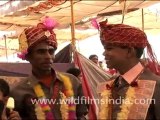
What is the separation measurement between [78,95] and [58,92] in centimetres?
23

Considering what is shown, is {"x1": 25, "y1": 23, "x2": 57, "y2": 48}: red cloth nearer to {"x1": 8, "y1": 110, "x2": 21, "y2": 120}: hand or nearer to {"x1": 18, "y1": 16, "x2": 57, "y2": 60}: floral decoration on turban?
{"x1": 18, "y1": 16, "x2": 57, "y2": 60}: floral decoration on turban

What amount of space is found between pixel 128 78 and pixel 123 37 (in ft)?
1.24

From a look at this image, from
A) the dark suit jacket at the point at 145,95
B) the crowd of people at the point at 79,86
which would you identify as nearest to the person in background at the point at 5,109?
the crowd of people at the point at 79,86

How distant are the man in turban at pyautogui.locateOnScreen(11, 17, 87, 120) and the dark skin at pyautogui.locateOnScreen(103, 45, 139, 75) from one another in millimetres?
601

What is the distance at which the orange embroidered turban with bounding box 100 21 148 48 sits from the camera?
356 cm

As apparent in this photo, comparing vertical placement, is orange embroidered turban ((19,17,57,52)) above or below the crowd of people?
above

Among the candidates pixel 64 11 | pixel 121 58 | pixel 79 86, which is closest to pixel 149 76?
pixel 121 58

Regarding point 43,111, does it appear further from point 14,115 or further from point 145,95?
point 145,95

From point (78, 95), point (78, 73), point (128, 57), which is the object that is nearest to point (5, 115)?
point (78, 95)

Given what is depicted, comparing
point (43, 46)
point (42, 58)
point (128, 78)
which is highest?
point (43, 46)

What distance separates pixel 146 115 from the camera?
11.1 feet

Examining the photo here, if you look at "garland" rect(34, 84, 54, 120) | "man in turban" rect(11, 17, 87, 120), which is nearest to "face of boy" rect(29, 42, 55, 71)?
"man in turban" rect(11, 17, 87, 120)

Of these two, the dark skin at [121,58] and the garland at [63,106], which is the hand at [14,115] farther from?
the dark skin at [121,58]

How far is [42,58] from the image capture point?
3.92m
